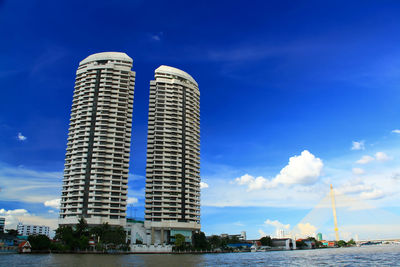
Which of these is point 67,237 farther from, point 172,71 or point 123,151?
point 172,71

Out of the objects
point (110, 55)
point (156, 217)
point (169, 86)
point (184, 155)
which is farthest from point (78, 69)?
point (156, 217)

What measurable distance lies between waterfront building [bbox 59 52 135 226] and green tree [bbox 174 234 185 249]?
20.7 meters

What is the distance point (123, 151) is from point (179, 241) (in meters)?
39.2

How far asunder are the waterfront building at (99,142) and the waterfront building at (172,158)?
37.7 feet

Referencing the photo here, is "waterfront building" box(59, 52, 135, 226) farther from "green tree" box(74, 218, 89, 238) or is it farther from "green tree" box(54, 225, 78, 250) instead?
"green tree" box(54, 225, 78, 250)

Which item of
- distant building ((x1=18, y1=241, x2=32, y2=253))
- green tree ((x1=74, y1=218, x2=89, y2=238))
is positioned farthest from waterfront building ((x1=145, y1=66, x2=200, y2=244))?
distant building ((x1=18, y1=241, x2=32, y2=253))

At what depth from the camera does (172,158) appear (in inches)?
5443

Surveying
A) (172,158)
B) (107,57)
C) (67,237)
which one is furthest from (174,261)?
(107,57)

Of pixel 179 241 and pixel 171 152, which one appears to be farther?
pixel 171 152

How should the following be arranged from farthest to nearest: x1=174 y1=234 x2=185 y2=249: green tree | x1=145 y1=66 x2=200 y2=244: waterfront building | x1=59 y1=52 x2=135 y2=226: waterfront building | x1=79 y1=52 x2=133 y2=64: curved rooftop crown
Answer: x1=79 y1=52 x2=133 y2=64: curved rooftop crown, x1=145 y1=66 x2=200 y2=244: waterfront building, x1=174 y1=234 x2=185 y2=249: green tree, x1=59 y1=52 x2=135 y2=226: waterfront building

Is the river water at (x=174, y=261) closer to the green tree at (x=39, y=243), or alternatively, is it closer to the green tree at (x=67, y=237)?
the green tree at (x=39, y=243)

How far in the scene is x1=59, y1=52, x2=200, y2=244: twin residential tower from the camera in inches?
4779

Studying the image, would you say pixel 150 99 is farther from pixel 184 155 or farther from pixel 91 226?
pixel 91 226

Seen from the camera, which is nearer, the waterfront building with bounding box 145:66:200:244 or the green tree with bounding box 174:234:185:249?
the green tree with bounding box 174:234:185:249
